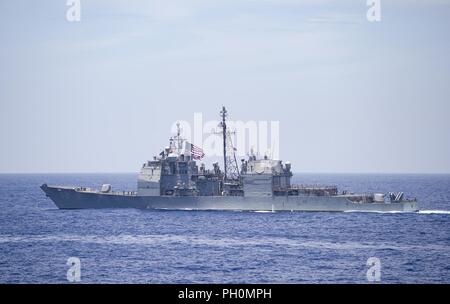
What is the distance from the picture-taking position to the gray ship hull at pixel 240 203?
6669 centimetres

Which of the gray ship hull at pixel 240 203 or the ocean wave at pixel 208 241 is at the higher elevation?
the gray ship hull at pixel 240 203

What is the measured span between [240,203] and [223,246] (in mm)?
20939

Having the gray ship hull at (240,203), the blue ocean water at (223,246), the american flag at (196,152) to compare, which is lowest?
the blue ocean water at (223,246)

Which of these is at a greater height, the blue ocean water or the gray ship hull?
the gray ship hull

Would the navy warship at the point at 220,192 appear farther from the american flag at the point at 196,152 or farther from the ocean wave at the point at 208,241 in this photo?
the ocean wave at the point at 208,241

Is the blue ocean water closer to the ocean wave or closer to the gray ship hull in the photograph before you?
the ocean wave

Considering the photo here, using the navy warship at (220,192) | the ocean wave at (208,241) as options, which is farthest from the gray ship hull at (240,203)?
the ocean wave at (208,241)

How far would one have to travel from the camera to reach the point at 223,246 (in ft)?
154

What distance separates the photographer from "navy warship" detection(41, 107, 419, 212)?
219 feet

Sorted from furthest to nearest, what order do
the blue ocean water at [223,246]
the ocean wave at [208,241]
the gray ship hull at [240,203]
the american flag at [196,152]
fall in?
the american flag at [196,152], the gray ship hull at [240,203], the ocean wave at [208,241], the blue ocean water at [223,246]

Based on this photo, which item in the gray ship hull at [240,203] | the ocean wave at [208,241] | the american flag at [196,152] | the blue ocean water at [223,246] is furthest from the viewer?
the american flag at [196,152]

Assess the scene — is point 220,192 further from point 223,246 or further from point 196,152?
point 223,246

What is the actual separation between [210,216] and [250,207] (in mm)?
4637

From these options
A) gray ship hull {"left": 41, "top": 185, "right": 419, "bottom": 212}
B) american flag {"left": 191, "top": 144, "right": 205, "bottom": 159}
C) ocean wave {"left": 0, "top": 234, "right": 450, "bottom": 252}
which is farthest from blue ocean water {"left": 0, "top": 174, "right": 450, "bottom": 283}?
american flag {"left": 191, "top": 144, "right": 205, "bottom": 159}
